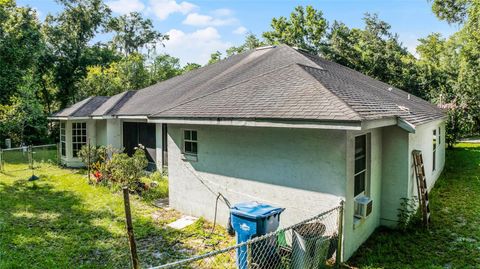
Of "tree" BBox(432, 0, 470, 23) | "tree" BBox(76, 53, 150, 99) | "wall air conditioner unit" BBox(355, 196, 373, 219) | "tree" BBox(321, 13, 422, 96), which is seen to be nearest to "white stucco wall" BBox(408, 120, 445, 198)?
"wall air conditioner unit" BBox(355, 196, 373, 219)

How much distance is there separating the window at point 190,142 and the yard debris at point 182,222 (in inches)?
66.6

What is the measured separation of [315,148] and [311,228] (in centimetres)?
147

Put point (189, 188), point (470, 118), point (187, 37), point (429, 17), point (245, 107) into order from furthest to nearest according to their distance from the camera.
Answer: point (187, 37) < point (429, 17) < point (470, 118) < point (189, 188) < point (245, 107)

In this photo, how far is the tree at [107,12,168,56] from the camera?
43.5 m

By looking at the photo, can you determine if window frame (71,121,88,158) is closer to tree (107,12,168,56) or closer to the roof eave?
the roof eave

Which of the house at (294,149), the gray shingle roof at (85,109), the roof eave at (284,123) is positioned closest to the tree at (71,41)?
the gray shingle roof at (85,109)

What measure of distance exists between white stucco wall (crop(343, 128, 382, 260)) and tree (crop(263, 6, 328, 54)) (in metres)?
26.0

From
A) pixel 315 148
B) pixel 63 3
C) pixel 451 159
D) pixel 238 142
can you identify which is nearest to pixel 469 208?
pixel 315 148

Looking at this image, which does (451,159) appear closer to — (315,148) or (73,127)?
(315,148)

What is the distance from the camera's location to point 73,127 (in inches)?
619

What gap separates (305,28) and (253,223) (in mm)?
30316

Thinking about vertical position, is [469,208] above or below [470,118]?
below

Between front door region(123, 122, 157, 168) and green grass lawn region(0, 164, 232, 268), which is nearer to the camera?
green grass lawn region(0, 164, 232, 268)

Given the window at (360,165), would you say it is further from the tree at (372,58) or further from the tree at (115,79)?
the tree at (372,58)
